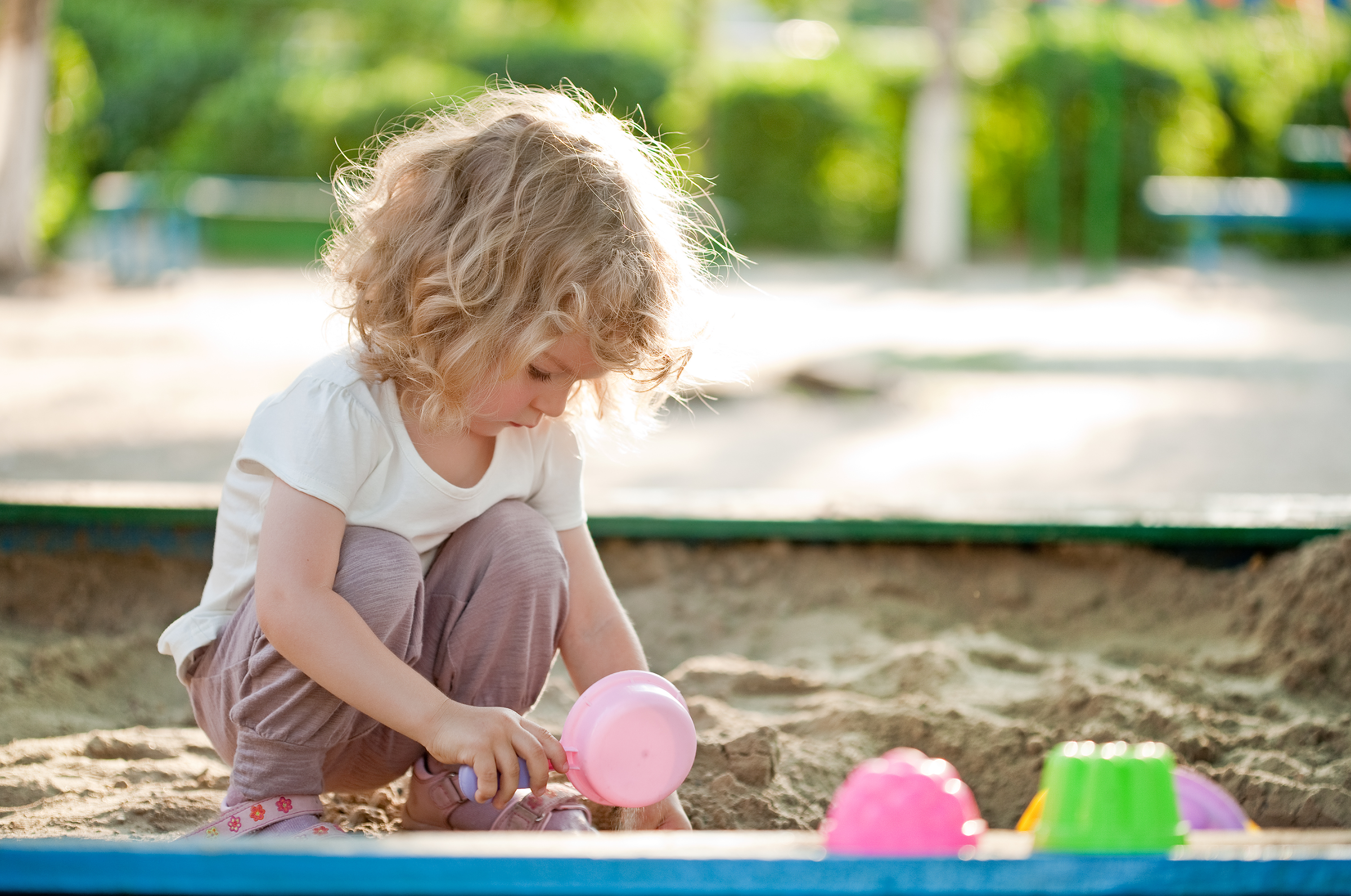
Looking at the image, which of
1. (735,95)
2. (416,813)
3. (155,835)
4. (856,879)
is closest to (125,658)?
(155,835)

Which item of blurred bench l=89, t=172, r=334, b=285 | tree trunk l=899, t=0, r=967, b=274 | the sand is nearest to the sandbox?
the sand

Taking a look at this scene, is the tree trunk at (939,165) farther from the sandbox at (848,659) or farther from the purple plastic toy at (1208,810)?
the purple plastic toy at (1208,810)

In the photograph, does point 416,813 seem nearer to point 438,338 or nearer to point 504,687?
point 504,687

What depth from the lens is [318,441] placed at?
4.02 ft

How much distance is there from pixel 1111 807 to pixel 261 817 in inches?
32.1

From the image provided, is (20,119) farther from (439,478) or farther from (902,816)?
(902,816)

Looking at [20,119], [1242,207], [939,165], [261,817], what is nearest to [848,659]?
[261,817]

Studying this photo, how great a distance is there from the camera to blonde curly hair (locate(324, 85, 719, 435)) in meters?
1.22

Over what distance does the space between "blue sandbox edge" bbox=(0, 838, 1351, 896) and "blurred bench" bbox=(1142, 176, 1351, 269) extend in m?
8.29

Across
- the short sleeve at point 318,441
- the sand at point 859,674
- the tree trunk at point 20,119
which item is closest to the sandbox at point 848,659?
the sand at point 859,674

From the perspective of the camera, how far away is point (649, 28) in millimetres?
15633

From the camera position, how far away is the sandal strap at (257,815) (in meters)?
1.25

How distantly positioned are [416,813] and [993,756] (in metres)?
0.70

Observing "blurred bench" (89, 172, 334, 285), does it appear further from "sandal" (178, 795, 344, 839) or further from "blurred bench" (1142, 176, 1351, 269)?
"sandal" (178, 795, 344, 839)
